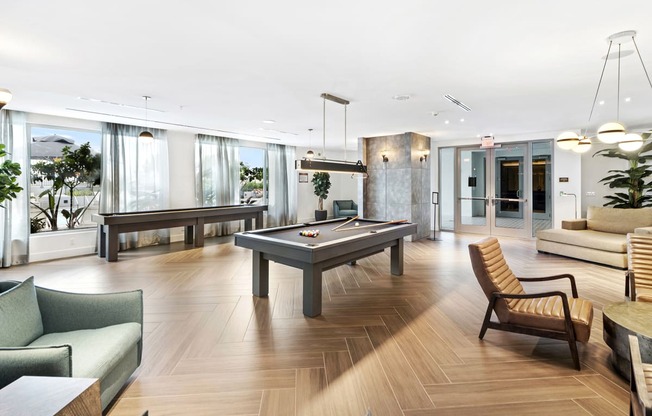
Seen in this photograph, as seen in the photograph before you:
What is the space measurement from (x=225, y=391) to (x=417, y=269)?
389 cm

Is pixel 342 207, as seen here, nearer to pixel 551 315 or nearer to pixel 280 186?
pixel 280 186

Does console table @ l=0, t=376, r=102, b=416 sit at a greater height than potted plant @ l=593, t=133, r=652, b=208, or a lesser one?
lesser

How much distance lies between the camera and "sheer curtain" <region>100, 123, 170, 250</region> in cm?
682

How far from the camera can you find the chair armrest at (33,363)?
146cm

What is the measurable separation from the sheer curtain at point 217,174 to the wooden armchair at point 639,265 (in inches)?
319

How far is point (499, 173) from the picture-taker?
8852mm

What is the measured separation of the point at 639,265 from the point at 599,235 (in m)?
3.13

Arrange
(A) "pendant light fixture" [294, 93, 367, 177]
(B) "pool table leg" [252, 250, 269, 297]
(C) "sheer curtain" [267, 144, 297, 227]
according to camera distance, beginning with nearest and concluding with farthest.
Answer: (B) "pool table leg" [252, 250, 269, 297]
(A) "pendant light fixture" [294, 93, 367, 177]
(C) "sheer curtain" [267, 144, 297, 227]

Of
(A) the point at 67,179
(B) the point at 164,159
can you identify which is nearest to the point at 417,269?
(B) the point at 164,159

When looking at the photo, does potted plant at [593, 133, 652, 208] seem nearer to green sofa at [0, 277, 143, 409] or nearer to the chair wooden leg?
the chair wooden leg

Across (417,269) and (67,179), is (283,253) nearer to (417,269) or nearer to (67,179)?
(417,269)

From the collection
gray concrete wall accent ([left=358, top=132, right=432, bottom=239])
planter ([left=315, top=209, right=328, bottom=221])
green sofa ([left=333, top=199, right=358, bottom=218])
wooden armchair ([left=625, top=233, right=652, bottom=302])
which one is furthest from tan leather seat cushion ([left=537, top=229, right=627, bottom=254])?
planter ([left=315, top=209, right=328, bottom=221])

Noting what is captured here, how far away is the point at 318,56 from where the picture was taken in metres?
3.34

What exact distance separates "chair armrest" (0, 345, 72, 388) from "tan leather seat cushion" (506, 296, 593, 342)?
3.07 m
